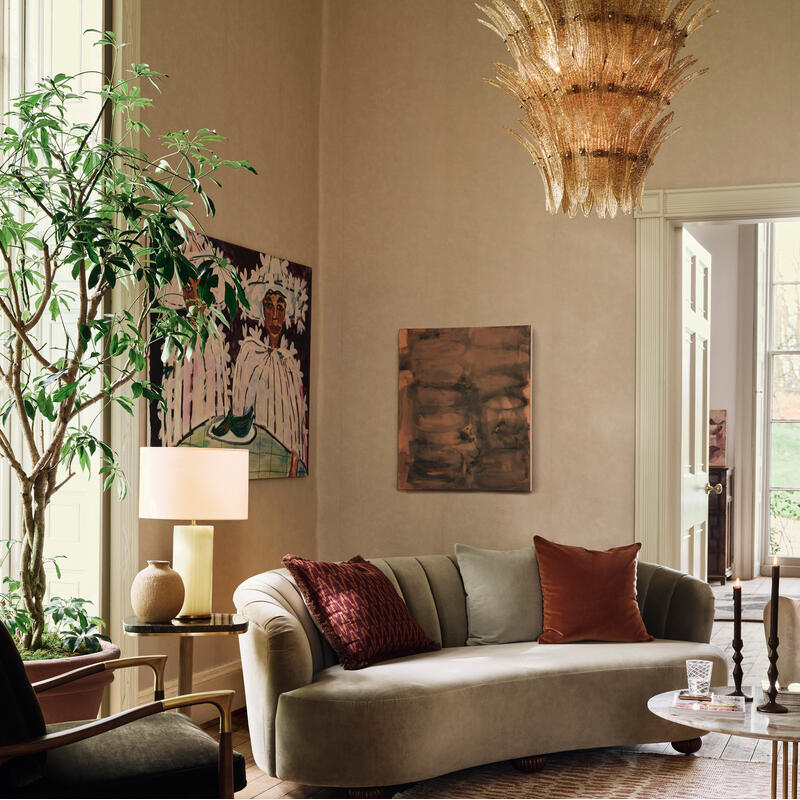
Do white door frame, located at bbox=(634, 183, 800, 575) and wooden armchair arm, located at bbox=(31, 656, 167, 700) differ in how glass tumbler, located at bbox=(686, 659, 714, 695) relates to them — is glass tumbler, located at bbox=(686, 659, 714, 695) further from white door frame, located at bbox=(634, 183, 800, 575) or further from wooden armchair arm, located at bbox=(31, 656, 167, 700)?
white door frame, located at bbox=(634, 183, 800, 575)

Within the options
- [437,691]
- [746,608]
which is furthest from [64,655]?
[746,608]

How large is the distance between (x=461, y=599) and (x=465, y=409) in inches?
46.8

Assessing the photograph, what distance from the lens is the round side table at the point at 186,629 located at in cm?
330

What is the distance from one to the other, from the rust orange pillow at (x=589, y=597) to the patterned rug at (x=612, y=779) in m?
0.50

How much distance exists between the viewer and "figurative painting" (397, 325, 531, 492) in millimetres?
5320

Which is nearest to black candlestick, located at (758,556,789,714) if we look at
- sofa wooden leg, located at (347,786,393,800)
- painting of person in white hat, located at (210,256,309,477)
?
sofa wooden leg, located at (347,786,393,800)

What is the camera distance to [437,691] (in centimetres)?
364

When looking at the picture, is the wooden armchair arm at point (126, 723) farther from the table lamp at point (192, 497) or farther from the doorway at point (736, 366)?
the doorway at point (736, 366)

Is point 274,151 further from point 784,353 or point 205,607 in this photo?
point 784,353

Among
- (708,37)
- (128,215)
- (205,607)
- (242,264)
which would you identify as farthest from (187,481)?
(708,37)

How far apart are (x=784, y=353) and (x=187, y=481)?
8.16 meters

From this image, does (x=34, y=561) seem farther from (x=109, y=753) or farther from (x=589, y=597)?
(x=589, y=597)

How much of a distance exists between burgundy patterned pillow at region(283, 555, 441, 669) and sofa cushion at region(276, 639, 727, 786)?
0.23 ft

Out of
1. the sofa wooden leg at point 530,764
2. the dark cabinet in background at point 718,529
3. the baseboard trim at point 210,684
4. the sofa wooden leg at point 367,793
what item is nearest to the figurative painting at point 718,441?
the dark cabinet in background at point 718,529
